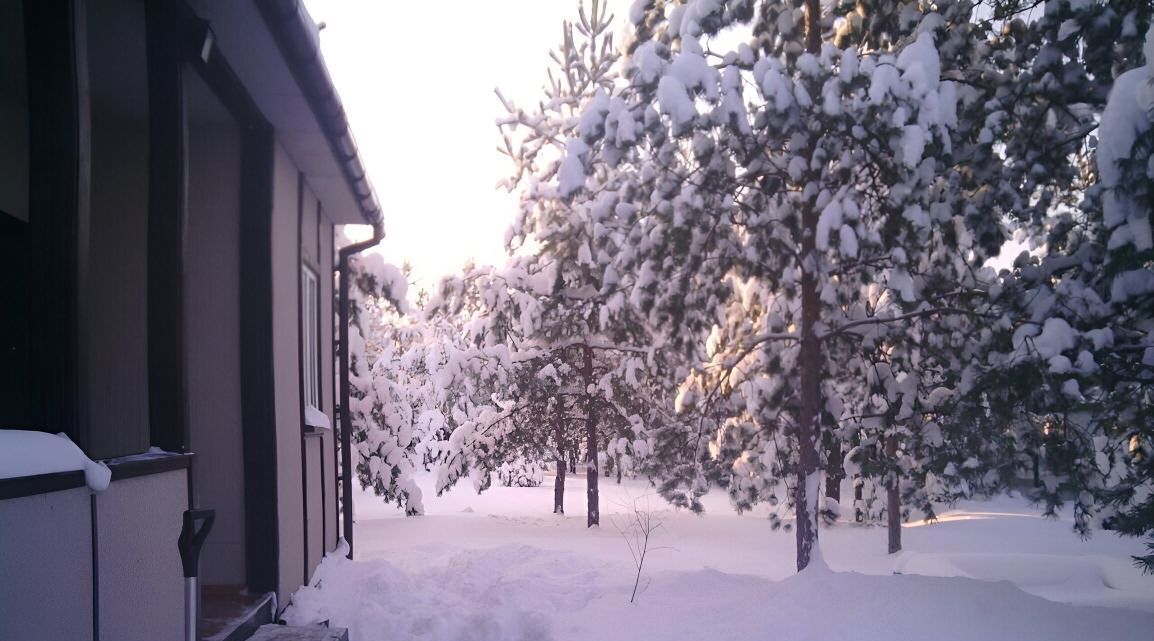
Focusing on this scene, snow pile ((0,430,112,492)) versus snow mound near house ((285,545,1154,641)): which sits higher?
snow pile ((0,430,112,492))

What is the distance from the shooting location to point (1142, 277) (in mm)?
6191

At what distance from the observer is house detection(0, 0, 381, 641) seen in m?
2.71

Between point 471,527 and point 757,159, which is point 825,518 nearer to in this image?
point 757,159

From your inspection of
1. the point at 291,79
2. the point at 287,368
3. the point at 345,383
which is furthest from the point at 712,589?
the point at 291,79

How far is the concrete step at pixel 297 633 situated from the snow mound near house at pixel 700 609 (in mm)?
544

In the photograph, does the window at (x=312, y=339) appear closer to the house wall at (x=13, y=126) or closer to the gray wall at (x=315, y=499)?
the gray wall at (x=315, y=499)

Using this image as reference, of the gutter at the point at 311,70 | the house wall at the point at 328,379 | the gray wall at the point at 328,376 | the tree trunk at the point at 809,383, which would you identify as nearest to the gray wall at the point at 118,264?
the gutter at the point at 311,70

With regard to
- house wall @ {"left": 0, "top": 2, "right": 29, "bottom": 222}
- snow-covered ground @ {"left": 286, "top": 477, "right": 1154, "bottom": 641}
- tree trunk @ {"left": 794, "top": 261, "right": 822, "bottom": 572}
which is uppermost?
house wall @ {"left": 0, "top": 2, "right": 29, "bottom": 222}

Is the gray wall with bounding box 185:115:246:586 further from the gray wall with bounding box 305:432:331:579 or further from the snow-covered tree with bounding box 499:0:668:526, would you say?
the snow-covered tree with bounding box 499:0:668:526

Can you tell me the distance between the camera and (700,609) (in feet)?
24.1

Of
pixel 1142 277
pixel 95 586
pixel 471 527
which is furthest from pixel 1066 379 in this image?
pixel 471 527

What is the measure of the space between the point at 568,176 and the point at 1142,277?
4418 mm

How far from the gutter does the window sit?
60.7 inches

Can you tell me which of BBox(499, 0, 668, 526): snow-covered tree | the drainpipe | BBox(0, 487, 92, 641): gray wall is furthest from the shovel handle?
BBox(499, 0, 668, 526): snow-covered tree
